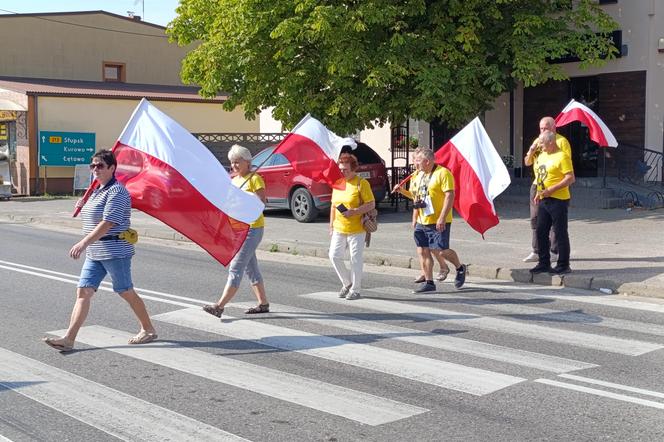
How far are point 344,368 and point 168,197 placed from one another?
2.29 m

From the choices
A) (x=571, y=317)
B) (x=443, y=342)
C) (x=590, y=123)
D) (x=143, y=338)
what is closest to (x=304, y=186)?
(x=590, y=123)

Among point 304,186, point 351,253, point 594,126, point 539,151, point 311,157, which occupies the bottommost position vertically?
point 351,253

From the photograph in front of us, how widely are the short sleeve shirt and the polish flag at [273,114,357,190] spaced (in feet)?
9.46

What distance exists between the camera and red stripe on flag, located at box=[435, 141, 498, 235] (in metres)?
11.0

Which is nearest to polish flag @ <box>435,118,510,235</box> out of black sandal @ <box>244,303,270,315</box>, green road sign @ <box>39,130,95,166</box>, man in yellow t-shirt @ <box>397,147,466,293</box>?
man in yellow t-shirt @ <box>397,147,466,293</box>

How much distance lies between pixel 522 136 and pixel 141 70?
24037mm

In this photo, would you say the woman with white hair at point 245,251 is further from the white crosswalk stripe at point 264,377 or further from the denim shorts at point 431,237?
the denim shorts at point 431,237

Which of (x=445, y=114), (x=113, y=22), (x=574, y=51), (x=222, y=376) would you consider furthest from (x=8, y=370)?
(x=113, y=22)

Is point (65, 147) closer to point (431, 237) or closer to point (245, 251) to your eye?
point (431, 237)

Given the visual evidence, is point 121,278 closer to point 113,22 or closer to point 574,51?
point 574,51

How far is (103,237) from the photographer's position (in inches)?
272

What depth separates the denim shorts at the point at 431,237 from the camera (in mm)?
9961

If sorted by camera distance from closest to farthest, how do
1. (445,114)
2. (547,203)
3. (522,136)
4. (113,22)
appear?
(547,203) → (445,114) → (522,136) → (113,22)

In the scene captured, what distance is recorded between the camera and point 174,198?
7.45m
